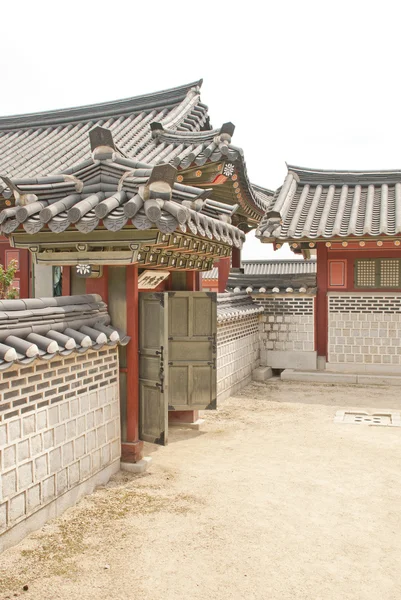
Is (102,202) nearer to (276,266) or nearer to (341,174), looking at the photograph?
(341,174)

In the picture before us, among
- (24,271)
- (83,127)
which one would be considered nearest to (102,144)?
(24,271)

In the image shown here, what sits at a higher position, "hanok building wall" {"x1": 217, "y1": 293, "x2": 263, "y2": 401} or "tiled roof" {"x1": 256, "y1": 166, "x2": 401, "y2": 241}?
"tiled roof" {"x1": 256, "y1": 166, "x2": 401, "y2": 241}

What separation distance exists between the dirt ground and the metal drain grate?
0.95 metres

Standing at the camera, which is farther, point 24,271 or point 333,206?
point 333,206

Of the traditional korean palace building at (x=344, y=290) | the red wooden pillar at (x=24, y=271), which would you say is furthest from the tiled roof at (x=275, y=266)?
the red wooden pillar at (x=24, y=271)

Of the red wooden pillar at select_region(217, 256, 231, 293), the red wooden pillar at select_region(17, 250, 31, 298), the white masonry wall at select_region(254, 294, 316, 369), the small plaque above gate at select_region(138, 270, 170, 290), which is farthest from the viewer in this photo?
the red wooden pillar at select_region(217, 256, 231, 293)

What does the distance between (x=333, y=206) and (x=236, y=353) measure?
4.78 m

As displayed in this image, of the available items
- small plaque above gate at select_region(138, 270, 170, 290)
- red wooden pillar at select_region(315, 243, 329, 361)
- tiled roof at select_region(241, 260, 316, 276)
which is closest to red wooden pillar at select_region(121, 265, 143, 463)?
small plaque above gate at select_region(138, 270, 170, 290)

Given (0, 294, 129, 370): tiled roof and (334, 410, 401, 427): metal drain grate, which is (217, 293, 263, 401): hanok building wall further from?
(0, 294, 129, 370): tiled roof

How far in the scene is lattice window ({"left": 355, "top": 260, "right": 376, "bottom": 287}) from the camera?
1262 centimetres

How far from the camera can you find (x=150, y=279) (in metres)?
7.13

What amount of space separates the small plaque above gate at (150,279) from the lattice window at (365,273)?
6.53 meters

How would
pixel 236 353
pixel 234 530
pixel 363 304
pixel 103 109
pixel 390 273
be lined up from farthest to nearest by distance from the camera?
pixel 103 109
pixel 363 304
pixel 390 273
pixel 236 353
pixel 234 530

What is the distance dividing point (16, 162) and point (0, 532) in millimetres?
10139
